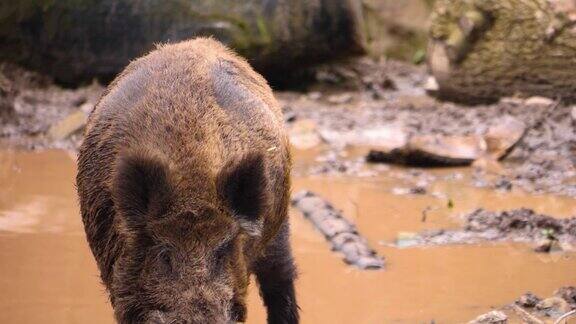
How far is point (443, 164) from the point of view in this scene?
9.72 metres

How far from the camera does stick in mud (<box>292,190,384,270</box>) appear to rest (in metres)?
6.92

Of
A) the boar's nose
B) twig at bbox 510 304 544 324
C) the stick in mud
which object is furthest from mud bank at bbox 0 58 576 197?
the boar's nose

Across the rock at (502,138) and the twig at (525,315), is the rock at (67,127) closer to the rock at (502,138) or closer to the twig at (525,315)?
the rock at (502,138)

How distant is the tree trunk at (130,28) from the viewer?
12688 mm

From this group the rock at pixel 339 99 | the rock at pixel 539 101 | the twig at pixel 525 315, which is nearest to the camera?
the twig at pixel 525 315

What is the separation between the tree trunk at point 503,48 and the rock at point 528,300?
553cm

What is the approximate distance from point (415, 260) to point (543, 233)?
102cm

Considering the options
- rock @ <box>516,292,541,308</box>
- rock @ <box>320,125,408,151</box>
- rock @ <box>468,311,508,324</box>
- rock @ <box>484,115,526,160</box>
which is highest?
rock @ <box>468,311,508,324</box>

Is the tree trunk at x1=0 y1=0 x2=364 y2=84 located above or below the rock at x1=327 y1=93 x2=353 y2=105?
above

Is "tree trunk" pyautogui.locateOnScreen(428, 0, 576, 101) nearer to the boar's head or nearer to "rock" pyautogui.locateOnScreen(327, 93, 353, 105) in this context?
"rock" pyautogui.locateOnScreen(327, 93, 353, 105)

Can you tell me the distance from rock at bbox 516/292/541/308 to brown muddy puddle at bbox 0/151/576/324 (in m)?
0.21

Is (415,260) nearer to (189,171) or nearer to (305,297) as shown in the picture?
(305,297)

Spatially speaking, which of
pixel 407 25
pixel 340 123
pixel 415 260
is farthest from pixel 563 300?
pixel 407 25

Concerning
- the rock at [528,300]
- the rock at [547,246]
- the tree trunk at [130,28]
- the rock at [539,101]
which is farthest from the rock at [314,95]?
the rock at [528,300]
